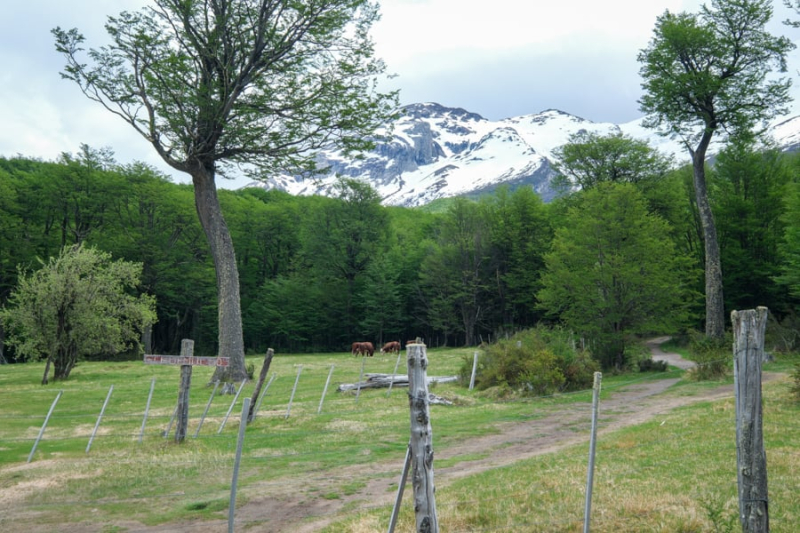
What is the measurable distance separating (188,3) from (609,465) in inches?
986

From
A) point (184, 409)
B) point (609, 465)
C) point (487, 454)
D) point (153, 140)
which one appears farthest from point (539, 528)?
point (153, 140)

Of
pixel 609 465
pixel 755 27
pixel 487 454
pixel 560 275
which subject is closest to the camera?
pixel 609 465

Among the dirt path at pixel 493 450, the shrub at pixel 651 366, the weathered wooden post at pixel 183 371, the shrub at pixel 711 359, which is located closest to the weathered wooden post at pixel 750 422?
the dirt path at pixel 493 450

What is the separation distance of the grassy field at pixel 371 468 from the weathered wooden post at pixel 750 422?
434mm

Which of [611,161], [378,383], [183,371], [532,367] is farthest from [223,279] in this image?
[611,161]

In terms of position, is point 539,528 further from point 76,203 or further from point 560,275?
point 76,203

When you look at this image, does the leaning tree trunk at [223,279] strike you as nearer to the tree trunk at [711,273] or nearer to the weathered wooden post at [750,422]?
the weathered wooden post at [750,422]

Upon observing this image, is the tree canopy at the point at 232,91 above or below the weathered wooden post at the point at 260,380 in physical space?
above

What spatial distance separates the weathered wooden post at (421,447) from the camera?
5922 mm

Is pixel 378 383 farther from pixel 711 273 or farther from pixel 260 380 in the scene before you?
pixel 711 273

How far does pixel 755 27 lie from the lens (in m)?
29.4

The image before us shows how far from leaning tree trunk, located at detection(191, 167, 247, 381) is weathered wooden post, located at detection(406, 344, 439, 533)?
70.0ft

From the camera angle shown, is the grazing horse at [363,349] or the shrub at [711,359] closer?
the shrub at [711,359]

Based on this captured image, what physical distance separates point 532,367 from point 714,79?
1873 cm
